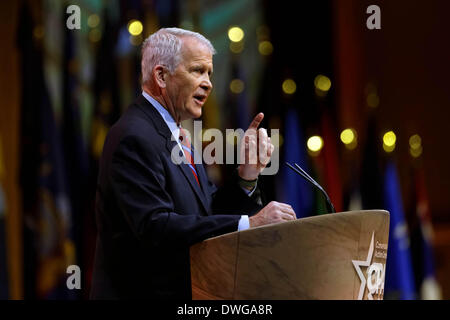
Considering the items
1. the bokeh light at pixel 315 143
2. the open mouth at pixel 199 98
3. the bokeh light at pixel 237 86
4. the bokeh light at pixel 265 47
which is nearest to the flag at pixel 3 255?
the bokeh light at pixel 237 86

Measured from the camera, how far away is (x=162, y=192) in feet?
6.08

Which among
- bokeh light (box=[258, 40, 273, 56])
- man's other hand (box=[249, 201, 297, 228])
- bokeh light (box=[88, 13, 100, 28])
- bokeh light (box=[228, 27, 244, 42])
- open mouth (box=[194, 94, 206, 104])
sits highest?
bokeh light (box=[88, 13, 100, 28])

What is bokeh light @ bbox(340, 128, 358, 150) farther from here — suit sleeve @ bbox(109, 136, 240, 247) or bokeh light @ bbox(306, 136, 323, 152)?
suit sleeve @ bbox(109, 136, 240, 247)

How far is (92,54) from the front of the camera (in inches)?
156

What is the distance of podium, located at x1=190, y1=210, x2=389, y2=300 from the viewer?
1.64 metres

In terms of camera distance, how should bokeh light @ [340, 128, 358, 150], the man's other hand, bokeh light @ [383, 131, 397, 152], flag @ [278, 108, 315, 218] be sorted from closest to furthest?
the man's other hand → flag @ [278, 108, 315, 218] → bokeh light @ [340, 128, 358, 150] → bokeh light @ [383, 131, 397, 152]

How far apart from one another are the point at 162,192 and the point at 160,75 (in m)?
0.45

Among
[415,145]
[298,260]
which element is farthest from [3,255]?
[415,145]

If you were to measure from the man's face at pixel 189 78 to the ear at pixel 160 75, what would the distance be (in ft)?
0.04

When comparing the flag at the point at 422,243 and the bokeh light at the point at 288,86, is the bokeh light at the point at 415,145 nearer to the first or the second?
the flag at the point at 422,243

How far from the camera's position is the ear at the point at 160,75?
2119 mm

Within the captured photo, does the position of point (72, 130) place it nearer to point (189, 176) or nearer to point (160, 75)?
point (160, 75)

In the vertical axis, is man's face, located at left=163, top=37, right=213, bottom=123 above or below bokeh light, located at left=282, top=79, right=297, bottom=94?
below

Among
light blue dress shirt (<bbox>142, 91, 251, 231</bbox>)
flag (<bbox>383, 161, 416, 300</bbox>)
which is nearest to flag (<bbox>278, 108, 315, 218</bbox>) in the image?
flag (<bbox>383, 161, 416, 300</bbox>)
